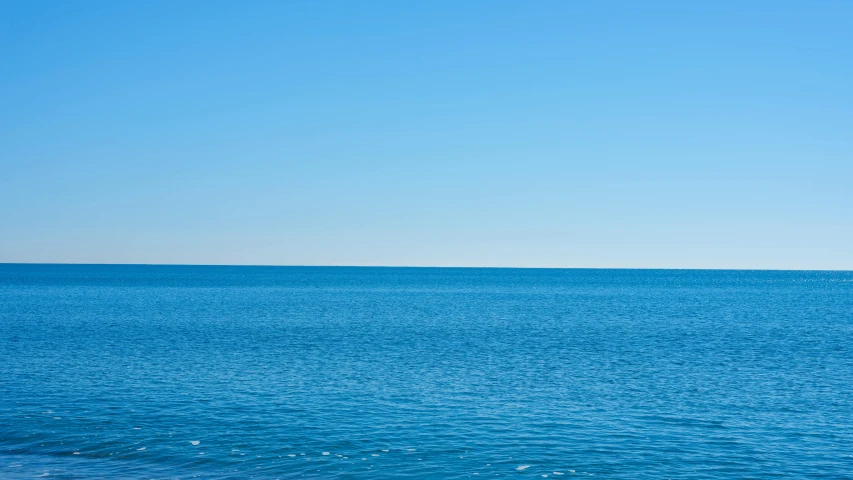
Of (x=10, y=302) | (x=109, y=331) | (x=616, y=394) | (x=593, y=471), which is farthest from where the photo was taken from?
(x=10, y=302)

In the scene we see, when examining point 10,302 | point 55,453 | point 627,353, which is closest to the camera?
point 55,453

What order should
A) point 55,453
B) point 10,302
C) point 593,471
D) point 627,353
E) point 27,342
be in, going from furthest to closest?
point 10,302 → point 27,342 → point 627,353 → point 55,453 → point 593,471

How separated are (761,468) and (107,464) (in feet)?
89.5

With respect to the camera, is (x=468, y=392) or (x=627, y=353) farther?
(x=627, y=353)

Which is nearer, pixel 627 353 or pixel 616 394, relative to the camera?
pixel 616 394

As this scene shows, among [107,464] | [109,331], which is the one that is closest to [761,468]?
[107,464]

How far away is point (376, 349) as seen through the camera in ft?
214

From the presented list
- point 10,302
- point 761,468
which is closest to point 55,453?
point 761,468

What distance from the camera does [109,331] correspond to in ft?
262

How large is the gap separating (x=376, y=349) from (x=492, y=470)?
122 ft

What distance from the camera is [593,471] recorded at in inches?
1118

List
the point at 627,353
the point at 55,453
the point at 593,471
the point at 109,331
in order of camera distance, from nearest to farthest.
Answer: the point at 593,471, the point at 55,453, the point at 627,353, the point at 109,331

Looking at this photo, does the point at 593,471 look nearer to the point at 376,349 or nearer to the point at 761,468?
the point at 761,468

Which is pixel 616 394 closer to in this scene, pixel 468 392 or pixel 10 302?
pixel 468 392
